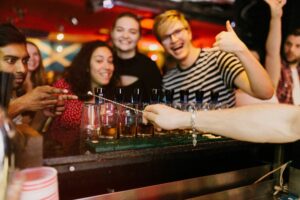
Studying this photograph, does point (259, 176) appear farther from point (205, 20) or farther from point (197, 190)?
point (205, 20)

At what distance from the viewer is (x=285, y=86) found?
309cm

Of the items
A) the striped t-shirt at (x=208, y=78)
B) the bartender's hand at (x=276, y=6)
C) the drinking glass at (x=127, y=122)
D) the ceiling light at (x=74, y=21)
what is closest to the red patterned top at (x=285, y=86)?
the bartender's hand at (x=276, y=6)

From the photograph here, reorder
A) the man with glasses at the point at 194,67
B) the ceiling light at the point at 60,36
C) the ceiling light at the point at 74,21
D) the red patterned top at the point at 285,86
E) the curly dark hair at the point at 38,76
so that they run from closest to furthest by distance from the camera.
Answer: the man with glasses at the point at 194,67
the curly dark hair at the point at 38,76
the red patterned top at the point at 285,86
the ceiling light at the point at 74,21
the ceiling light at the point at 60,36

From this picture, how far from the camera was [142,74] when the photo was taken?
2508mm

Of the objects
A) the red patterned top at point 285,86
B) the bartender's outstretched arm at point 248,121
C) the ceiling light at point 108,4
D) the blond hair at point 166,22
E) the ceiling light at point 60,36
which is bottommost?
the bartender's outstretched arm at point 248,121

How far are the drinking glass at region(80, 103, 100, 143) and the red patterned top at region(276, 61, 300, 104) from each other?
230cm

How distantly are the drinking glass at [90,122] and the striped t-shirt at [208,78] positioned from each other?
74cm

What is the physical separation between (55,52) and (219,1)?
2.51 meters

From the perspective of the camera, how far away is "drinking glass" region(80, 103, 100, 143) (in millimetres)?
1504

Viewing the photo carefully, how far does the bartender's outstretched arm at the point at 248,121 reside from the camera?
3.99 ft

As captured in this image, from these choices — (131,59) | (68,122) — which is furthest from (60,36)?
(68,122)

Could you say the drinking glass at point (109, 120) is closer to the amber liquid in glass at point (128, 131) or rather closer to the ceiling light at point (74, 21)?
the amber liquid in glass at point (128, 131)

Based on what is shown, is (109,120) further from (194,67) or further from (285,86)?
(285,86)

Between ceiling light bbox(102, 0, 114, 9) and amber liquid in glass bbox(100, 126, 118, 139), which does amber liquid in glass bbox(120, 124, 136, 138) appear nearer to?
amber liquid in glass bbox(100, 126, 118, 139)
